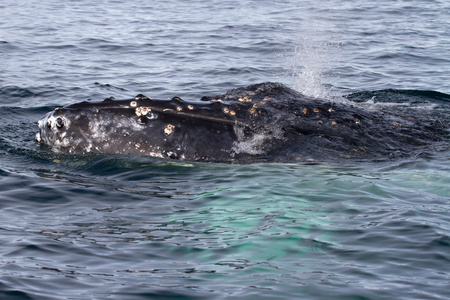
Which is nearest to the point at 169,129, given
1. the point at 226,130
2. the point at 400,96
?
the point at 226,130

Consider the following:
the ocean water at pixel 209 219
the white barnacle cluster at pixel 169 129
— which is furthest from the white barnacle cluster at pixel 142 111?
the ocean water at pixel 209 219

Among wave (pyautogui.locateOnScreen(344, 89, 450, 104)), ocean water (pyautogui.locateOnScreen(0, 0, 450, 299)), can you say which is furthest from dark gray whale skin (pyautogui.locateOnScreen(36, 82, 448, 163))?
wave (pyautogui.locateOnScreen(344, 89, 450, 104))

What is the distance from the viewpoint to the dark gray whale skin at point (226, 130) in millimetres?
7113

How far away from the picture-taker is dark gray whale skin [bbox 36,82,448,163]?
280 inches

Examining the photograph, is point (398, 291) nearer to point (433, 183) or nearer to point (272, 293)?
point (272, 293)

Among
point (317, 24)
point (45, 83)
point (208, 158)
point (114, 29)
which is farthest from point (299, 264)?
point (317, 24)

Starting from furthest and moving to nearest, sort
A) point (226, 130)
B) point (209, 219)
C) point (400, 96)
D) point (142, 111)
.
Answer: point (400, 96) → point (226, 130) → point (142, 111) → point (209, 219)

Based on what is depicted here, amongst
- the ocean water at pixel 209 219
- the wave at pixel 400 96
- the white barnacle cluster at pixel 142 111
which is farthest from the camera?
the wave at pixel 400 96

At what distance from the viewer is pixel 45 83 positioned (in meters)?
13.6

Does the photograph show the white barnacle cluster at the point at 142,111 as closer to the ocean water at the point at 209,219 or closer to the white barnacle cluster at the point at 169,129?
the white barnacle cluster at the point at 169,129

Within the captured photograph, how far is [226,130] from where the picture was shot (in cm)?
717

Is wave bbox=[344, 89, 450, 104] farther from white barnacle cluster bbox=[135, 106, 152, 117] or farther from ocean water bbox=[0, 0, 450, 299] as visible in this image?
white barnacle cluster bbox=[135, 106, 152, 117]

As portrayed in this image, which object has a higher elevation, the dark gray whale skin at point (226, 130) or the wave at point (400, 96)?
the dark gray whale skin at point (226, 130)

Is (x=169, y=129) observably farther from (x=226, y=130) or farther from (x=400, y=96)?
(x=400, y=96)
